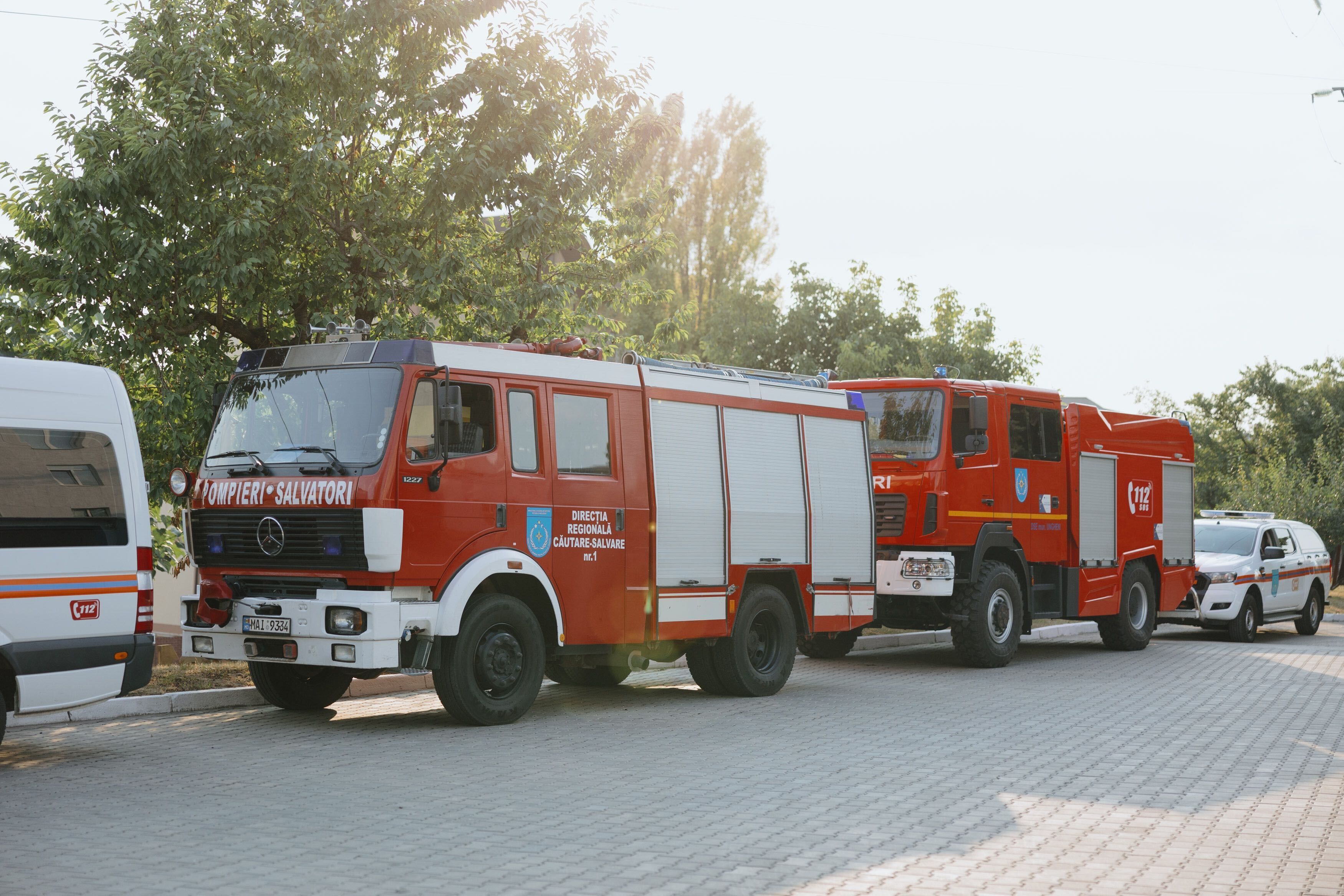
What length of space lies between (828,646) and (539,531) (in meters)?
6.91

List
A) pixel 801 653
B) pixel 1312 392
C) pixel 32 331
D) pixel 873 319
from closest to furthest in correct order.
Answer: pixel 32 331
pixel 801 653
pixel 873 319
pixel 1312 392

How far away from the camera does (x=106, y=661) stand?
8.49 m

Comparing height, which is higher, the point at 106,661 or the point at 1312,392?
the point at 1312,392

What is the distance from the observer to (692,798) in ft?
25.5

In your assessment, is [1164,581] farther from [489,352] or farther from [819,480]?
→ [489,352]

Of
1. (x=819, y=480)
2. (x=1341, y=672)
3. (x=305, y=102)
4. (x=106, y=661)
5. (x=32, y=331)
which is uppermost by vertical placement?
(x=305, y=102)

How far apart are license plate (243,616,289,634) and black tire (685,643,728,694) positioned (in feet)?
13.0

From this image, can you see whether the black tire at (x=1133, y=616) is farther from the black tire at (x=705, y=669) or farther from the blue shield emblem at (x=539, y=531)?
the blue shield emblem at (x=539, y=531)

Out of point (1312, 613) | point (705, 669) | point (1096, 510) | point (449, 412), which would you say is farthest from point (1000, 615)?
point (1312, 613)

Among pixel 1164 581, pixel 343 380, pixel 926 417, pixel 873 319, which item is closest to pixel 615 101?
pixel 926 417

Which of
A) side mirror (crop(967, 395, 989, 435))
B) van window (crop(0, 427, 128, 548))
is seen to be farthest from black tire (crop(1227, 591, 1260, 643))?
van window (crop(0, 427, 128, 548))

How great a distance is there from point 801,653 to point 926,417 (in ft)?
12.1

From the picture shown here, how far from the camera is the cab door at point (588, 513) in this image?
10.7 meters

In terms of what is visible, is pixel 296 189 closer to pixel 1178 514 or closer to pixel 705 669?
pixel 705 669
